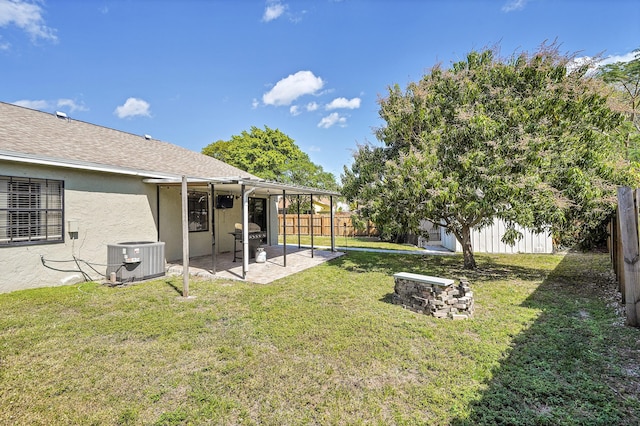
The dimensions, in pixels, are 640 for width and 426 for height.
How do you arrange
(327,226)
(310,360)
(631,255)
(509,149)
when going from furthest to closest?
(327,226) < (509,149) < (631,255) < (310,360)

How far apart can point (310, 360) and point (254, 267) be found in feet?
18.2

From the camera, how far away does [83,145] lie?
7754 millimetres

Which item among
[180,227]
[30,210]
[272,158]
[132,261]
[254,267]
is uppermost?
[272,158]

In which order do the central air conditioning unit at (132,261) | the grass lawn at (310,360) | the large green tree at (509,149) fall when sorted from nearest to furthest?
1. the grass lawn at (310,360)
2. the large green tree at (509,149)
3. the central air conditioning unit at (132,261)

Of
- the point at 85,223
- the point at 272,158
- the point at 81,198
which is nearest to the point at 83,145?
the point at 81,198

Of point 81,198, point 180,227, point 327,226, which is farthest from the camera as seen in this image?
point 327,226

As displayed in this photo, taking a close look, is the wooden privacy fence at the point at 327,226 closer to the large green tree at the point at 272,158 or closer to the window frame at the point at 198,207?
the large green tree at the point at 272,158

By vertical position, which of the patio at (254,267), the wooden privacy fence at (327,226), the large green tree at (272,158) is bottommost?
the patio at (254,267)

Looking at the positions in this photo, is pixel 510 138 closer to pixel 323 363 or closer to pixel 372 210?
pixel 372 210

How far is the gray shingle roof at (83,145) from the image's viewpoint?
6.38m

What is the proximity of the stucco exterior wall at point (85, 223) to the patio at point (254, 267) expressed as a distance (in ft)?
5.15

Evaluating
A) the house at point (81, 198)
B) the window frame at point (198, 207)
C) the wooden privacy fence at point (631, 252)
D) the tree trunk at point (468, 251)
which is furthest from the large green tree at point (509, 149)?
the window frame at point (198, 207)

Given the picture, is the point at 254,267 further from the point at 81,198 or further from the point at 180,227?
the point at 81,198

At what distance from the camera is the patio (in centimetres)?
746
